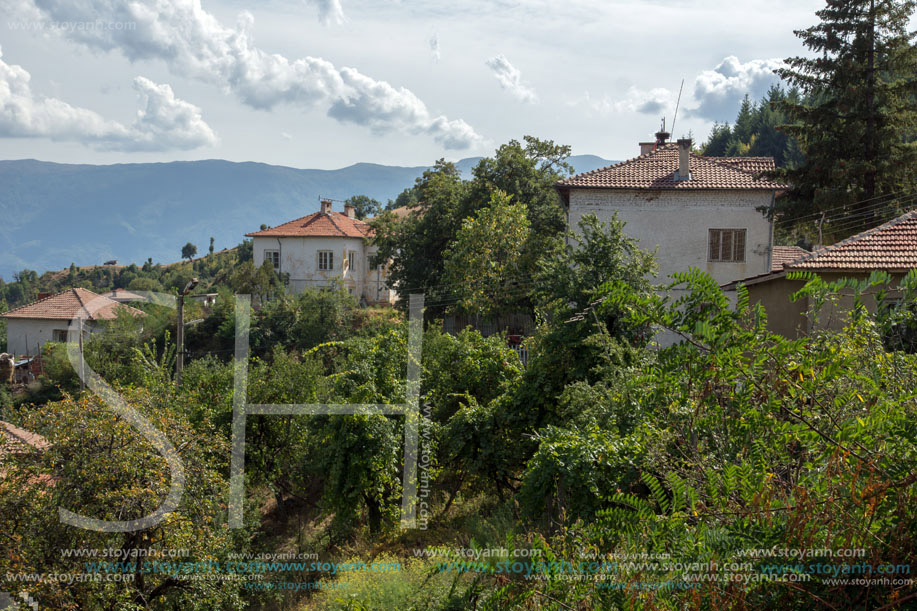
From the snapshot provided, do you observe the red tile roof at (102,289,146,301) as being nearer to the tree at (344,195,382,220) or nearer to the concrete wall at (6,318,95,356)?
the concrete wall at (6,318,95,356)

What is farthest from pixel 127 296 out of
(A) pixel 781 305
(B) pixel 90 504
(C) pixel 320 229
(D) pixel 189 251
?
(D) pixel 189 251

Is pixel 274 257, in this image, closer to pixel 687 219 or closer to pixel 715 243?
pixel 687 219

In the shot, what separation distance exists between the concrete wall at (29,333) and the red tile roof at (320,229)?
1395cm

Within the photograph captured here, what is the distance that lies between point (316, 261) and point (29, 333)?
19416 millimetres

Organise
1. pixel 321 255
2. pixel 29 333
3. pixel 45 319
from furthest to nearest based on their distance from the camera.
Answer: pixel 321 255
pixel 29 333
pixel 45 319

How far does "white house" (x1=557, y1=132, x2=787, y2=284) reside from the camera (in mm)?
24094

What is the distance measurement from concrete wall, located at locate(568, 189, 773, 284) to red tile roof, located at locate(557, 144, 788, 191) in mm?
287

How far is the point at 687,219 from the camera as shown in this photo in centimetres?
2434

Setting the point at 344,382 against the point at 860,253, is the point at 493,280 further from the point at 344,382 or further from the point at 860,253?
the point at 860,253

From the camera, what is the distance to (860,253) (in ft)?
43.3

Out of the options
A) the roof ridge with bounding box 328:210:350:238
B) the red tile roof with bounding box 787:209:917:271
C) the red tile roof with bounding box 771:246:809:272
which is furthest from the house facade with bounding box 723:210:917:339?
the roof ridge with bounding box 328:210:350:238

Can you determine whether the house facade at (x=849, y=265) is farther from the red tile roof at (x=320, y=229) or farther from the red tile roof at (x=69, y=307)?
the red tile roof at (x=69, y=307)

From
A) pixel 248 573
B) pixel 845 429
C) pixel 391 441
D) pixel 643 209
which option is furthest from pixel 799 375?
pixel 643 209

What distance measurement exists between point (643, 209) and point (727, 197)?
9.89 feet
